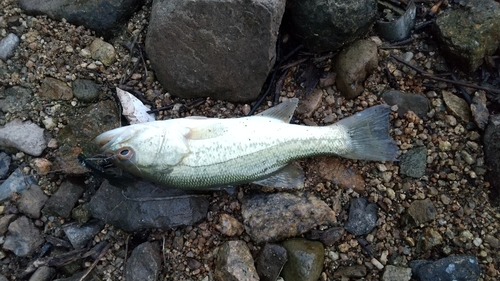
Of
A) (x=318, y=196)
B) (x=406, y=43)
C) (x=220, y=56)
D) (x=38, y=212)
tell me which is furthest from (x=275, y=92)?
(x=38, y=212)

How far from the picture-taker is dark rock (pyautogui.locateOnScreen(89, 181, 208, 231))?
437 centimetres

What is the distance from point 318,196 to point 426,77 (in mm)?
1925

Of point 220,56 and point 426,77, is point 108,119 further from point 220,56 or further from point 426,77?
point 426,77

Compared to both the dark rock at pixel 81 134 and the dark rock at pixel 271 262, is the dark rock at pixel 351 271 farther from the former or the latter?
the dark rock at pixel 81 134

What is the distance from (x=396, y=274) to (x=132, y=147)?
10.1ft

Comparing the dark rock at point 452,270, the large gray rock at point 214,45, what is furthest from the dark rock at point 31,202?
the dark rock at point 452,270

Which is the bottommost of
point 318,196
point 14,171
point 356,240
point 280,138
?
point 356,240

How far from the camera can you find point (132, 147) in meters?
3.91

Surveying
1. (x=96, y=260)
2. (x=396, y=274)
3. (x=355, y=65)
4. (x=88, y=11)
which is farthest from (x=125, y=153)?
(x=396, y=274)

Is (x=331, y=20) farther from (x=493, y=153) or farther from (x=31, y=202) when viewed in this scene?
(x=31, y=202)

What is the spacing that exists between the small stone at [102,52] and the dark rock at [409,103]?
3.34m

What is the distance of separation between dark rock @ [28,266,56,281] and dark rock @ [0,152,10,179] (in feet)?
3.86

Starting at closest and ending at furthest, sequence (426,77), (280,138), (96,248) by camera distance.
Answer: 1. (280,138)
2. (96,248)
3. (426,77)

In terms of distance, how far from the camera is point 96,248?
4477mm
